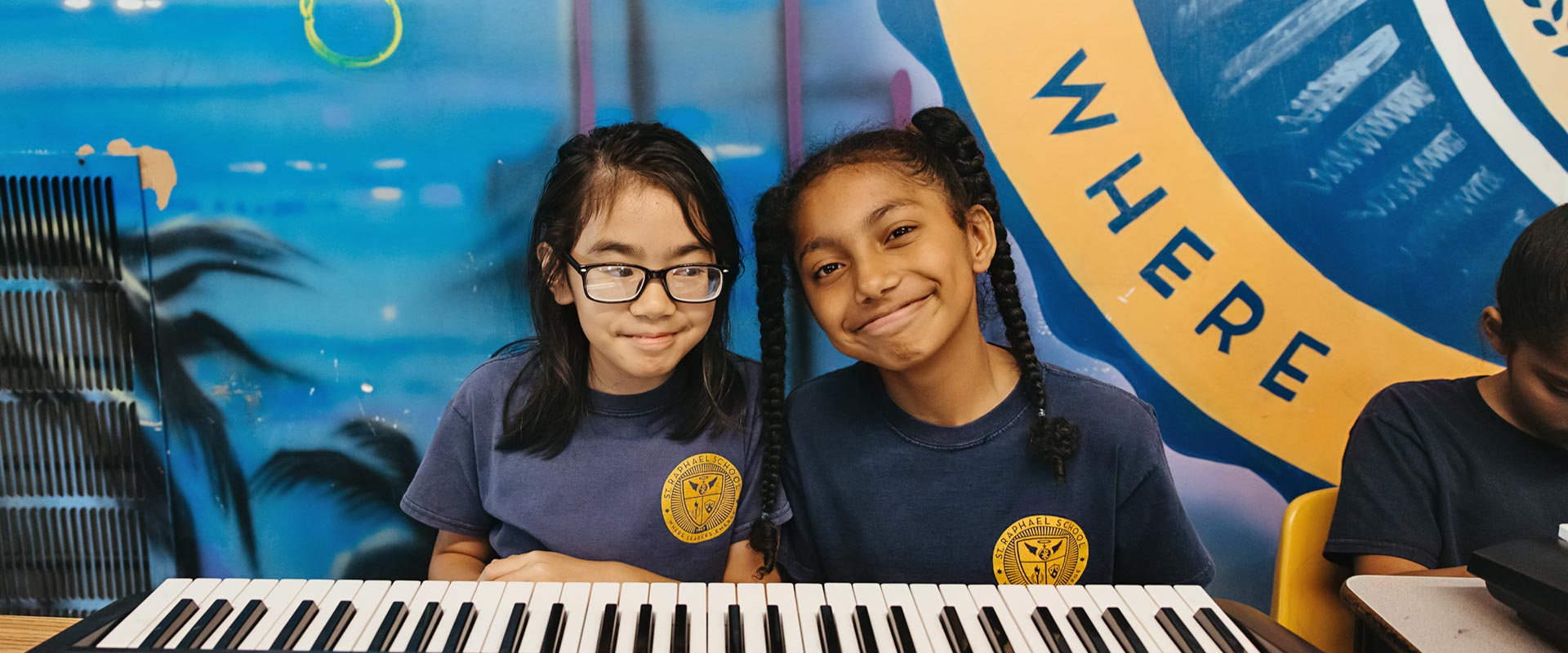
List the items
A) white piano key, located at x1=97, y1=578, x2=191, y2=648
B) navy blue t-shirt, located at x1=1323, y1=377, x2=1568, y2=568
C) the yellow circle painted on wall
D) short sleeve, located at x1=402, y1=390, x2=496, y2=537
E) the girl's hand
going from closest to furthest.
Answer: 1. white piano key, located at x1=97, y1=578, x2=191, y2=648
2. the girl's hand
3. navy blue t-shirt, located at x1=1323, y1=377, x2=1568, y2=568
4. short sleeve, located at x1=402, y1=390, x2=496, y2=537
5. the yellow circle painted on wall

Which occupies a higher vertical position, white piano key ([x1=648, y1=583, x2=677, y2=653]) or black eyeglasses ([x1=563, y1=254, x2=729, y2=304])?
black eyeglasses ([x1=563, y1=254, x2=729, y2=304])

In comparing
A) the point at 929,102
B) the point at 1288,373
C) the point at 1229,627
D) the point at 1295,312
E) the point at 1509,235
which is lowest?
the point at 1229,627

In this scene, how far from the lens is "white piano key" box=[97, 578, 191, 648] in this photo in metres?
0.97

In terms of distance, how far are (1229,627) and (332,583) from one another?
112 centimetres

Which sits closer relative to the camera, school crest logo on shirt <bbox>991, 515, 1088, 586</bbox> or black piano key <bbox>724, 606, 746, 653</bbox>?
black piano key <bbox>724, 606, 746, 653</bbox>

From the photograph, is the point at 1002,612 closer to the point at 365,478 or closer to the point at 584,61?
the point at 584,61

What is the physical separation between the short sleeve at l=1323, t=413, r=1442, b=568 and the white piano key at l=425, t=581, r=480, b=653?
4.49 ft

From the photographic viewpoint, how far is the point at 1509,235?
1.94 m

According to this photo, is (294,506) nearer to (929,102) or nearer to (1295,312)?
(929,102)

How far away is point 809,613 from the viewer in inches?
42.0

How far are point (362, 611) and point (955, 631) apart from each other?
718mm

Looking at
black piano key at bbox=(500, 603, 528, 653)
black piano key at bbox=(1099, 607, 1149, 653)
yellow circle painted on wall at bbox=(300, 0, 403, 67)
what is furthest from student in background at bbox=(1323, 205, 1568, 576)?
yellow circle painted on wall at bbox=(300, 0, 403, 67)

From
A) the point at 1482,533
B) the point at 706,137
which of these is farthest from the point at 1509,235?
the point at 706,137

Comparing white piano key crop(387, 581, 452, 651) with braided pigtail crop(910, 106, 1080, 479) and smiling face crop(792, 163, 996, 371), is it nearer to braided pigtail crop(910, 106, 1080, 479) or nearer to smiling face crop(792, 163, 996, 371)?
smiling face crop(792, 163, 996, 371)
